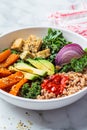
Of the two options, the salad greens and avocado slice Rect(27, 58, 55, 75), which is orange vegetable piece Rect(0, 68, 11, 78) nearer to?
avocado slice Rect(27, 58, 55, 75)

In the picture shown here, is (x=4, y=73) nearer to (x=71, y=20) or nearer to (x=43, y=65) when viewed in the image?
(x=43, y=65)

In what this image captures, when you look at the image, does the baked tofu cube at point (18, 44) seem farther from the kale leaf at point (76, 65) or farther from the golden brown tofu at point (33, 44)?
the kale leaf at point (76, 65)

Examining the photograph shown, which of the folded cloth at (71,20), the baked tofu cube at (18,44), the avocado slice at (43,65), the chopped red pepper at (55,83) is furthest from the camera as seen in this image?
the folded cloth at (71,20)

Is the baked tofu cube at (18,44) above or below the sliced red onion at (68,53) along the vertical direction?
above

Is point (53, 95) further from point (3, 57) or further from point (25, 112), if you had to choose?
point (3, 57)

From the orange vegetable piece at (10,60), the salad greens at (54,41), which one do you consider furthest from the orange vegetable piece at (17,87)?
the salad greens at (54,41)

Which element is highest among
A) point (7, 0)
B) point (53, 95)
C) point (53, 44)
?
point (7, 0)

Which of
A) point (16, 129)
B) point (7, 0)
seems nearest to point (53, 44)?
point (16, 129)
